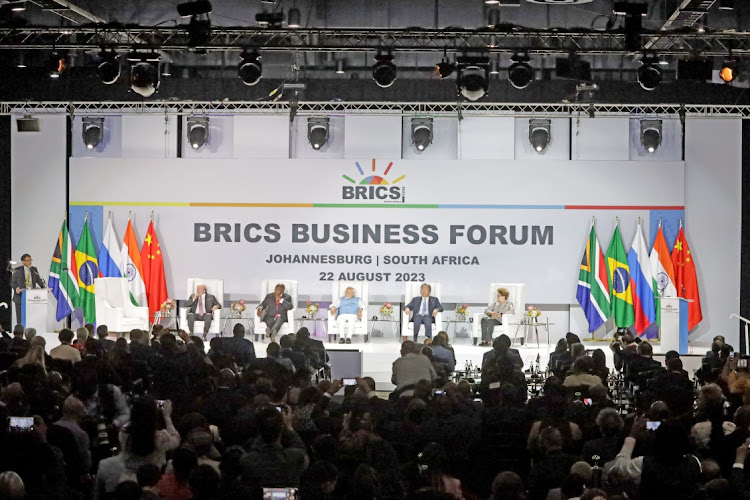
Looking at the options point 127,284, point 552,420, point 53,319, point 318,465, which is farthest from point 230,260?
point 318,465

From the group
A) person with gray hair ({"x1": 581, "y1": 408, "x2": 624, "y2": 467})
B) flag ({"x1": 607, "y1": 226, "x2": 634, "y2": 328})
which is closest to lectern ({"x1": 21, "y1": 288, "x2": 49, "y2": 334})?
flag ({"x1": 607, "y1": 226, "x2": 634, "y2": 328})

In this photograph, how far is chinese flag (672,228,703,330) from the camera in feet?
54.5

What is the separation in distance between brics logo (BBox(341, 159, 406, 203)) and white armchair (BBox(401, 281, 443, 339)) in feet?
4.29

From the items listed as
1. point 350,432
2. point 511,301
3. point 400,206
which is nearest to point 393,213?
point 400,206

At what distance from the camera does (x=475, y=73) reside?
1318cm

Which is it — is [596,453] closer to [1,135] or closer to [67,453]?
[67,453]

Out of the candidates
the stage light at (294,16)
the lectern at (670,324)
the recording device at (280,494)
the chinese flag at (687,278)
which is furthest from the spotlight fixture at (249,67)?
the recording device at (280,494)

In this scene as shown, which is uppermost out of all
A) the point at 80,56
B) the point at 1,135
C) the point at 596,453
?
the point at 80,56

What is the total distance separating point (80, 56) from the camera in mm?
16672

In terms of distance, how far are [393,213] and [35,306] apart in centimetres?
536

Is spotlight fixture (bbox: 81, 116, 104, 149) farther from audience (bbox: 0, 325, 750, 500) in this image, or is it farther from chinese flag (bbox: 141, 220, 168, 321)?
audience (bbox: 0, 325, 750, 500)

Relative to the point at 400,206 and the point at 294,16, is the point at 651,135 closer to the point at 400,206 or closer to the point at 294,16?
the point at 400,206

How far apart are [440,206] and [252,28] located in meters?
5.00

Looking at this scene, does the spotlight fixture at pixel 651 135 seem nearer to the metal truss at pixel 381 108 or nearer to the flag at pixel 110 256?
the metal truss at pixel 381 108
